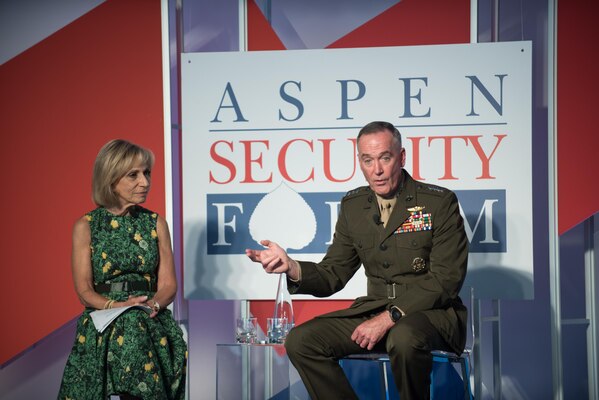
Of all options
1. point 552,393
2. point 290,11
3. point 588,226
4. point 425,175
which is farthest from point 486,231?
point 290,11

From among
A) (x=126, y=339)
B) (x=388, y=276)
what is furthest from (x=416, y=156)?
(x=126, y=339)

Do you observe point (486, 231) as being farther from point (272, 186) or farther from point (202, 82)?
point (202, 82)

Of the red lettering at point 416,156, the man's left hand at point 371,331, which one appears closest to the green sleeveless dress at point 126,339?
the man's left hand at point 371,331

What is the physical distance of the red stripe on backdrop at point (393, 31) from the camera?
16.1ft

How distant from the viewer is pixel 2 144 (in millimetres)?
5172

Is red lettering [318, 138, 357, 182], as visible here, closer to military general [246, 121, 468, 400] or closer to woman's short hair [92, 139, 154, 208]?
military general [246, 121, 468, 400]

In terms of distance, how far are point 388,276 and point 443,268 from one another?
28 cm

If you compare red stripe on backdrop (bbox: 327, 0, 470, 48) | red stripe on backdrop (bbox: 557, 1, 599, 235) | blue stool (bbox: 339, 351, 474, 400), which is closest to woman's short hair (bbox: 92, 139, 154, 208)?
blue stool (bbox: 339, 351, 474, 400)

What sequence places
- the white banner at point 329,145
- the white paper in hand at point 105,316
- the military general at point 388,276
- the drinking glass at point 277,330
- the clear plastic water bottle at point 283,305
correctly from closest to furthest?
the military general at point 388,276 → the white paper in hand at point 105,316 → the drinking glass at point 277,330 → the clear plastic water bottle at point 283,305 → the white banner at point 329,145

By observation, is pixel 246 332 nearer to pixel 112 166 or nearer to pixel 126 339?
pixel 126 339

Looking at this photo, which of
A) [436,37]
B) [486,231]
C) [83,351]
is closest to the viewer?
[83,351]

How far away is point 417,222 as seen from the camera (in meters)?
3.59

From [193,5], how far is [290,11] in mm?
590

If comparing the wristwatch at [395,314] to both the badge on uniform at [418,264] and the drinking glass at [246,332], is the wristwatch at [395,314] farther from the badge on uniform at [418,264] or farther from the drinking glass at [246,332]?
the drinking glass at [246,332]
